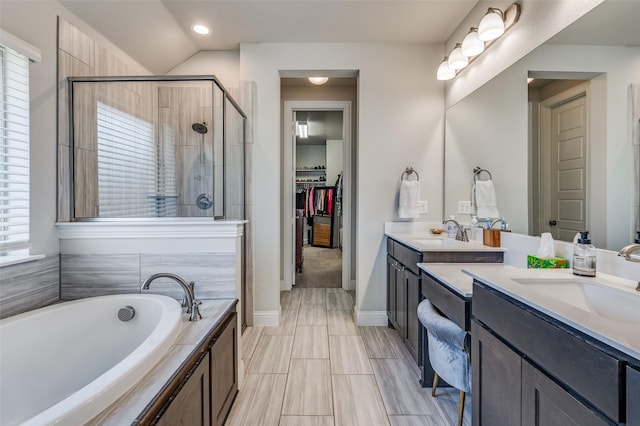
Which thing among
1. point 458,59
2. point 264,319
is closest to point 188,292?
point 264,319

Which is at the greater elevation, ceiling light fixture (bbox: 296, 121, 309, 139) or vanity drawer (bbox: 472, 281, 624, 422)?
ceiling light fixture (bbox: 296, 121, 309, 139)

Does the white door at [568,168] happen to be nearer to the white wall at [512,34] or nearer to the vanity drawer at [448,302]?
the white wall at [512,34]

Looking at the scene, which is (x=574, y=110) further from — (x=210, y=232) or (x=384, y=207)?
(x=210, y=232)

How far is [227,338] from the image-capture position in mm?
1462

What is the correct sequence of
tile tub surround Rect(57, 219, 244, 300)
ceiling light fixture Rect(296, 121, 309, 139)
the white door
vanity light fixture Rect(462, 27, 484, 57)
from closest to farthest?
the white door → tile tub surround Rect(57, 219, 244, 300) → vanity light fixture Rect(462, 27, 484, 57) → ceiling light fixture Rect(296, 121, 309, 139)

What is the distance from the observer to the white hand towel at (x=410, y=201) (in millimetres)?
2529

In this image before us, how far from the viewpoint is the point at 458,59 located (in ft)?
7.35

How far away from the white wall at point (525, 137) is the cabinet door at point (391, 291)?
2.57 feet

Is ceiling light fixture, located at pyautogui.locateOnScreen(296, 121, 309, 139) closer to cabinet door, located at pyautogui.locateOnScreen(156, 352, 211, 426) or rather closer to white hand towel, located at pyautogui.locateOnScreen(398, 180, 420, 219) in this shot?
white hand towel, located at pyautogui.locateOnScreen(398, 180, 420, 219)

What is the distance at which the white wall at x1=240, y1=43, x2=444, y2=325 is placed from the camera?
2637mm

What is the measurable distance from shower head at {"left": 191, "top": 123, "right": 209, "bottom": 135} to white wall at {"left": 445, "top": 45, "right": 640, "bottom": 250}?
219cm

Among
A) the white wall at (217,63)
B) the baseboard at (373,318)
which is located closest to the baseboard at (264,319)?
the baseboard at (373,318)

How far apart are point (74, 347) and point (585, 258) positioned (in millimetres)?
2430

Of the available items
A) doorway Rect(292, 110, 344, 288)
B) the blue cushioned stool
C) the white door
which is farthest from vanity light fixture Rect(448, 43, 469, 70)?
doorway Rect(292, 110, 344, 288)
